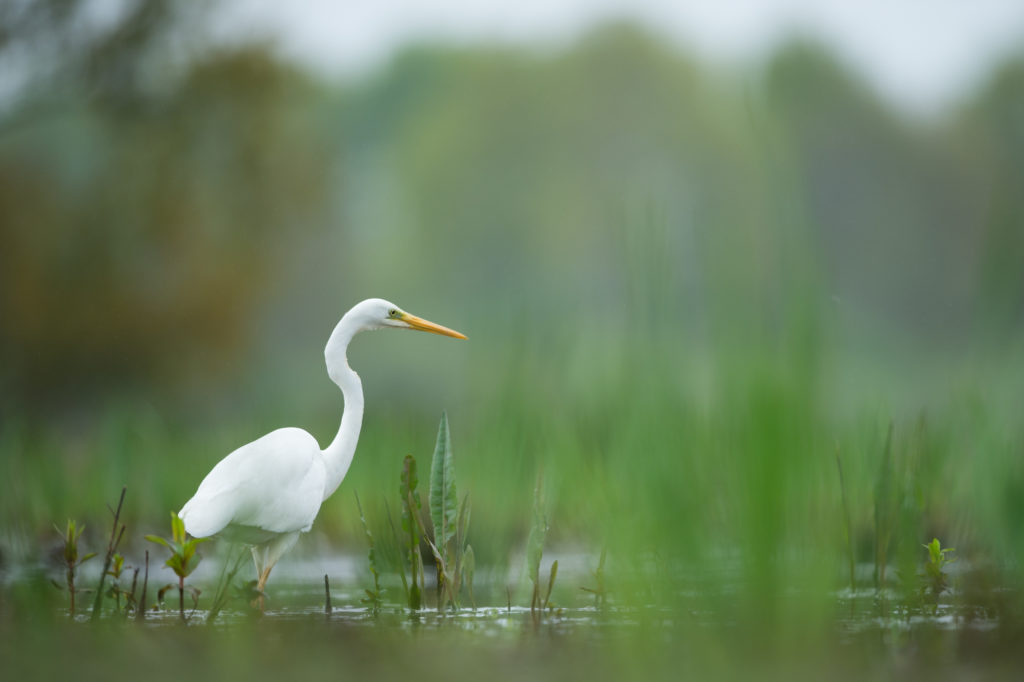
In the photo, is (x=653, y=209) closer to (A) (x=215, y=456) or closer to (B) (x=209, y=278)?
(A) (x=215, y=456)

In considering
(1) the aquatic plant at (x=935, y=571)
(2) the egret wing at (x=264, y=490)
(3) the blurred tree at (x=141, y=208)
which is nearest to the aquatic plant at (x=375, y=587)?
(2) the egret wing at (x=264, y=490)

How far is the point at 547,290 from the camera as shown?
21.6 m

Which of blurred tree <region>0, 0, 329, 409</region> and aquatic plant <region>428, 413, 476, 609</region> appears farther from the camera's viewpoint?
blurred tree <region>0, 0, 329, 409</region>

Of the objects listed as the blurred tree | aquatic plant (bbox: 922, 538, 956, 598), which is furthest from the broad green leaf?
the blurred tree

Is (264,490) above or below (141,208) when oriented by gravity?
below

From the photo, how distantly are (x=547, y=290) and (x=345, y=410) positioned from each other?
17201 millimetres

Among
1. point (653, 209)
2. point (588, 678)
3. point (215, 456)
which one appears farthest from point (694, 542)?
point (215, 456)

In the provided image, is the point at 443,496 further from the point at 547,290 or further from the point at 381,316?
the point at 547,290

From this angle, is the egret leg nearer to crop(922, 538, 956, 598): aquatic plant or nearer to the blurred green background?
the blurred green background

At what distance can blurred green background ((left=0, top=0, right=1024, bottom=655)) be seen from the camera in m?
2.65

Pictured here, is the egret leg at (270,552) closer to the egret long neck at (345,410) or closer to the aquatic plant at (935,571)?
the egret long neck at (345,410)

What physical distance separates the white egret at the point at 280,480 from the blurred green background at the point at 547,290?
0.33m

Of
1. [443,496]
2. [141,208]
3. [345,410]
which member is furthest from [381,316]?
[141,208]

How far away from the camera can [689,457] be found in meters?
2.75
